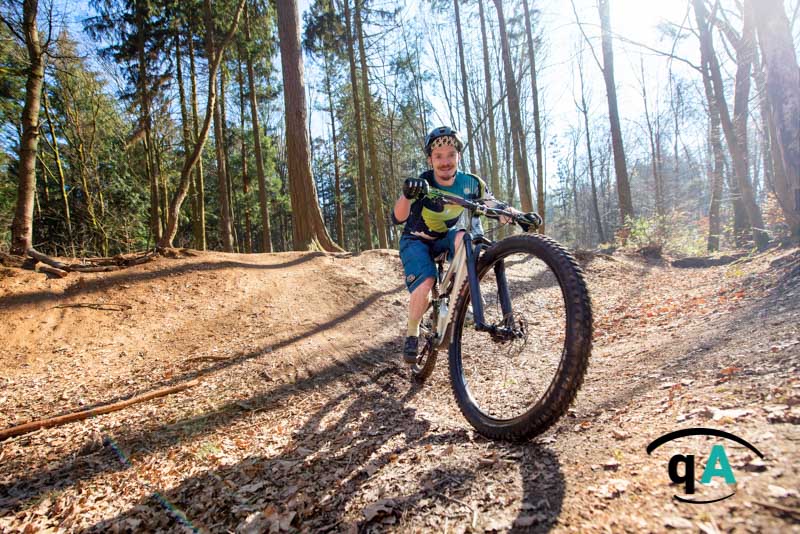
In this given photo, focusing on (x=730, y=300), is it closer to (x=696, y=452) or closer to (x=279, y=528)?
(x=696, y=452)

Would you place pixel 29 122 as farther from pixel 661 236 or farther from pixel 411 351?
pixel 661 236

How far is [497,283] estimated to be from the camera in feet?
8.27

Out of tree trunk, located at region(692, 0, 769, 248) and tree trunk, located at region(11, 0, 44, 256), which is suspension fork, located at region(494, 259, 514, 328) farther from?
tree trunk, located at region(692, 0, 769, 248)

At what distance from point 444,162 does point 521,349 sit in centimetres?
157

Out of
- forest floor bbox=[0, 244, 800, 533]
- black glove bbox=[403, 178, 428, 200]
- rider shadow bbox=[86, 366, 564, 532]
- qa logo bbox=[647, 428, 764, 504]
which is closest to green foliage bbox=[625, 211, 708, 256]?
forest floor bbox=[0, 244, 800, 533]

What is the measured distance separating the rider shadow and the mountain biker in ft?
3.30

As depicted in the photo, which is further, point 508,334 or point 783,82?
point 783,82

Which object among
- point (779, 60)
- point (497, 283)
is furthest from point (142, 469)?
point (779, 60)

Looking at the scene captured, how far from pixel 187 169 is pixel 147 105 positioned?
9.77 metres

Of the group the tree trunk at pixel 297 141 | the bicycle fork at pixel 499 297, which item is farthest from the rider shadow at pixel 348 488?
the tree trunk at pixel 297 141

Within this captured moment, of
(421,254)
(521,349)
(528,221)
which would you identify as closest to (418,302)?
(421,254)

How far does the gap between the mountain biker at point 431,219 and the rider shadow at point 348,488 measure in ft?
3.30

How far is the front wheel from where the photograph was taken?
177cm

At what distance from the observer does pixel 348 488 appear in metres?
1.90
